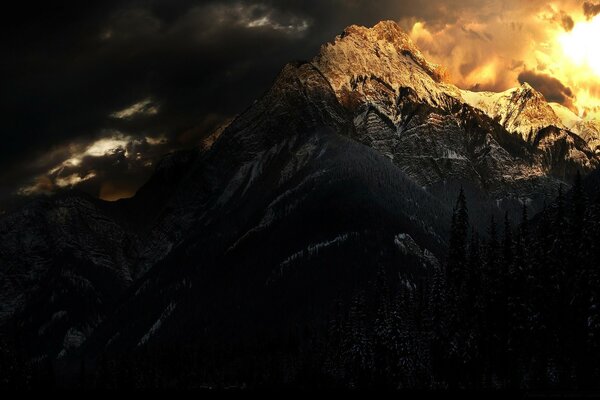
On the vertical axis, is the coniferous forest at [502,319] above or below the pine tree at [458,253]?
below

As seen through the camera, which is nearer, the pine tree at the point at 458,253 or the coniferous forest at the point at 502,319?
the coniferous forest at the point at 502,319

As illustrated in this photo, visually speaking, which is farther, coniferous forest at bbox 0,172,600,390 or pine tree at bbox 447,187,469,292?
pine tree at bbox 447,187,469,292

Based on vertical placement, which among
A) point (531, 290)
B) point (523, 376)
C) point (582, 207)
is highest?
point (582, 207)

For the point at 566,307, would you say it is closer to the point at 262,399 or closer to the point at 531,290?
the point at 531,290

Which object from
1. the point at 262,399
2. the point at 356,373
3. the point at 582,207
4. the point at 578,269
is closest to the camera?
the point at 262,399

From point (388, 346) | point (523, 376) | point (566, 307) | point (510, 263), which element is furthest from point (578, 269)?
point (388, 346)

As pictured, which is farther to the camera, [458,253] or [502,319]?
[458,253]

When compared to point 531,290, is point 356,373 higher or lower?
lower

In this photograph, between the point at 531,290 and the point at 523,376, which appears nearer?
the point at 531,290

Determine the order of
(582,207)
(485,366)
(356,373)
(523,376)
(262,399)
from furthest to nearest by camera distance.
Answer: (356,373)
(523,376)
(485,366)
(582,207)
(262,399)

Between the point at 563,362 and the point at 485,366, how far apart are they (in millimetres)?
12424

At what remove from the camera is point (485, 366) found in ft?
366

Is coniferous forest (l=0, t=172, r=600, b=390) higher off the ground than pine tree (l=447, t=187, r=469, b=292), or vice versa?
pine tree (l=447, t=187, r=469, b=292)

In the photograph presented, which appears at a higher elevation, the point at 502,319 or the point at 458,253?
the point at 458,253
